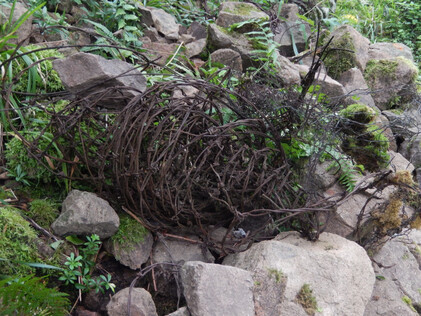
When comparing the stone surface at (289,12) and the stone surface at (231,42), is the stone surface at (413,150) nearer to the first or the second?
the stone surface at (231,42)

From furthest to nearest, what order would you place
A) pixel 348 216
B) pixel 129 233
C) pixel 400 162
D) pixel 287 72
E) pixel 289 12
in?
pixel 289 12
pixel 287 72
pixel 400 162
pixel 348 216
pixel 129 233

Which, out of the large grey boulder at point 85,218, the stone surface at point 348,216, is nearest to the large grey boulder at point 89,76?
the large grey boulder at point 85,218

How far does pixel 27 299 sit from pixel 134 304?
0.58m

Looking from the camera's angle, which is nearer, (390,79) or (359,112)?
(359,112)

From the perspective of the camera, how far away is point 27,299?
170 cm

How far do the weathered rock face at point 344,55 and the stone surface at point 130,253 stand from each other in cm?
350

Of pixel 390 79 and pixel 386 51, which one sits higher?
pixel 386 51

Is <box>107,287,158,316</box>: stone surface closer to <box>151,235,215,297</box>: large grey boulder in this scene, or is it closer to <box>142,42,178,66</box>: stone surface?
<box>151,235,215,297</box>: large grey boulder

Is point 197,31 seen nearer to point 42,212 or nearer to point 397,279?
point 42,212

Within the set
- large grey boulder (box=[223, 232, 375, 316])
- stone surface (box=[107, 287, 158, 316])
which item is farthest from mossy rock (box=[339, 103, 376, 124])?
stone surface (box=[107, 287, 158, 316])

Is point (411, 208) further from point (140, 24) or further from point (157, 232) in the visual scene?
point (140, 24)

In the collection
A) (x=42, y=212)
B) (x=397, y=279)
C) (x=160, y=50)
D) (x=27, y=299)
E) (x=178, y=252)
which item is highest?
(x=160, y=50)

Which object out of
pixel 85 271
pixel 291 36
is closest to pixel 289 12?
pixel 291 36

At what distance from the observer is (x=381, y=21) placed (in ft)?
25.9
